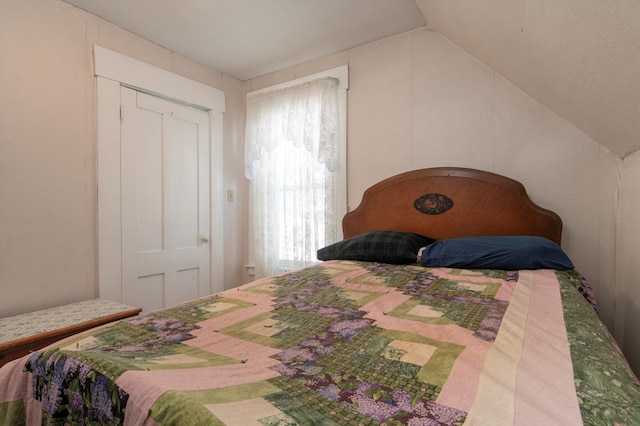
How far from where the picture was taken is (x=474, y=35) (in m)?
2.01

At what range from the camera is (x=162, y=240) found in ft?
9.05

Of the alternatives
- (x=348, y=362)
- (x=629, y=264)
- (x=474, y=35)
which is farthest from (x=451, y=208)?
(x=348, y=362)

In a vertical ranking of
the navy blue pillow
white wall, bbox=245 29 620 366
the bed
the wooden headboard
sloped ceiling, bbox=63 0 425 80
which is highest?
sloped ceiling, bbox=63 0 425 80

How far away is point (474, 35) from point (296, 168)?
1699 millimetres

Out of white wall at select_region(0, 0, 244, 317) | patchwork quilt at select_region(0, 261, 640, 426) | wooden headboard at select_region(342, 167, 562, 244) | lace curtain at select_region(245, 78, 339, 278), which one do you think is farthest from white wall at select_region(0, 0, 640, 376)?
patchwork quilt at select_region(0, 261, 640, 426)

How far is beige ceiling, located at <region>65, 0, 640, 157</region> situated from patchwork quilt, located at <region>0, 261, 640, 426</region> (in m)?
0.88

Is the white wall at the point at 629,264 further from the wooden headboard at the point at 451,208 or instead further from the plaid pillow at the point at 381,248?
the plaid pillow at the point at 381,248

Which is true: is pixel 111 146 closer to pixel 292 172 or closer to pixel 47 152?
pixel 47 152

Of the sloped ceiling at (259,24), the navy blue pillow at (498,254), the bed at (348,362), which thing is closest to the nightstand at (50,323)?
the bed at (348,362)

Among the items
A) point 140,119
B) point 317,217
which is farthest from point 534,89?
point 140,119

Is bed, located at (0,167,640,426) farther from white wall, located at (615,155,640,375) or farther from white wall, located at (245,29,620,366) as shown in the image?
white wall, located at (245,29,620,366)

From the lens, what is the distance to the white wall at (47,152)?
76.5 inches

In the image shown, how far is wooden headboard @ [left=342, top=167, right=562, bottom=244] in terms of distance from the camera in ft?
6.94

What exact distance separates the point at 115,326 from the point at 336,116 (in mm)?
2322
